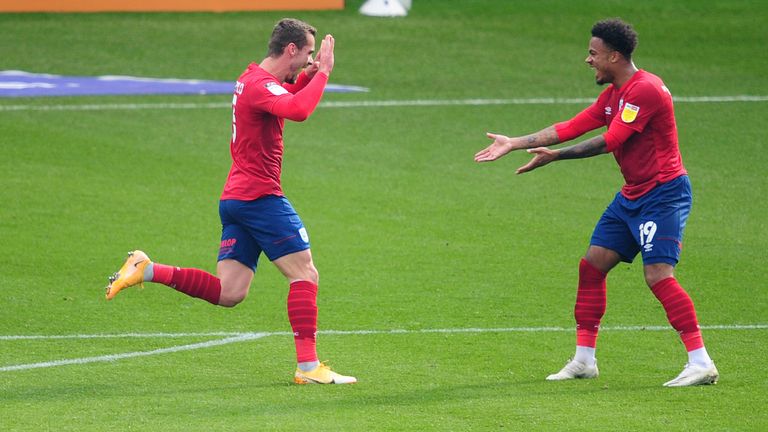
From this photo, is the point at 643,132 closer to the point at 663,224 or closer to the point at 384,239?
the point at 663,224

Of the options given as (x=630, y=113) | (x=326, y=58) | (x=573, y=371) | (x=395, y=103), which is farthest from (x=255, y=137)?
(x=395, y=103)

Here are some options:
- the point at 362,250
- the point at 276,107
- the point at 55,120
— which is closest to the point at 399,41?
the point at 55,120

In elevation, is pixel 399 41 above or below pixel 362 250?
above

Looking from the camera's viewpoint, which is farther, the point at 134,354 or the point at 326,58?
the point at 134,354

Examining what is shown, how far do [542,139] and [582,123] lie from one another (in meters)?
0.28

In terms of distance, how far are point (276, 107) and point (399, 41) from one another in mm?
15727

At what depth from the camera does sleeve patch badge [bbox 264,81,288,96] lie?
829 cm

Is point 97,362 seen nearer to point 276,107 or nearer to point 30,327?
point 30,327

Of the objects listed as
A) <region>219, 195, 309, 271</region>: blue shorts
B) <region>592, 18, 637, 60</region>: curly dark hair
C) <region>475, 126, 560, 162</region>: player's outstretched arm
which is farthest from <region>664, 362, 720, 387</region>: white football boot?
<region>219, 195, 309, 271</region>: blue shorts

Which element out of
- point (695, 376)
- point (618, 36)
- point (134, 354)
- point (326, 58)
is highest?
point (618, 36)

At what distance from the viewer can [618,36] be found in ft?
27.9

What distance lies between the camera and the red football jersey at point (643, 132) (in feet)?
27.5

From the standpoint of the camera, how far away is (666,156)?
8.55m

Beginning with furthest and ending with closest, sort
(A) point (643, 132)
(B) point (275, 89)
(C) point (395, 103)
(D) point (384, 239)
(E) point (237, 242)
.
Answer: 1. (C) point (395, 103)
2. (D) point (384, 239)
3. (E) point (237, 242)
4. (A) point (643, 132)
5. (B) point (275, 89)
